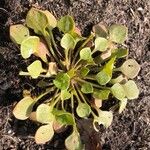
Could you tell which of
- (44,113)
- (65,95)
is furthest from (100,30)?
(44,113)

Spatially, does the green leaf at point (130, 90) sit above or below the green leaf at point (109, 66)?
below

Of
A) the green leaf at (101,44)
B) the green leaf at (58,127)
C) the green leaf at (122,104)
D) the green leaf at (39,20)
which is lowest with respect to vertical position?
the green leaf at (58,127)

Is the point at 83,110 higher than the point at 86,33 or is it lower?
lower

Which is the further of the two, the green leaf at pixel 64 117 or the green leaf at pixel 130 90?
the green leaf at pixel 130 90

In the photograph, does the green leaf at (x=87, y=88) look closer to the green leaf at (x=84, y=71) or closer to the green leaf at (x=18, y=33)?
the green leaf at (x=84, y=71)

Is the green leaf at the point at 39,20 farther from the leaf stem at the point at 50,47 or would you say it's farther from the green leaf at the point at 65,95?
the green leaf at the point at 65,95

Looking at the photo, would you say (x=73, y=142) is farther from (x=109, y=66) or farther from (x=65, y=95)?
(x=109, y=66)

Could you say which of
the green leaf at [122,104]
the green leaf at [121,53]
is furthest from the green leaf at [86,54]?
the green leaf at [122,104]
